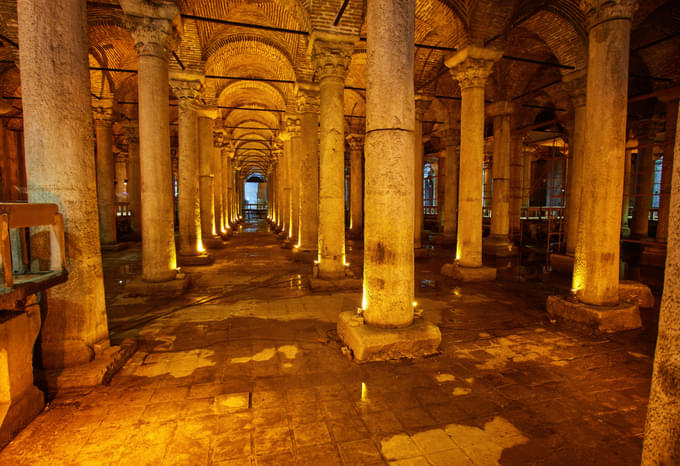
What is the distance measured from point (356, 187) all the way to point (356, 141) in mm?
2491

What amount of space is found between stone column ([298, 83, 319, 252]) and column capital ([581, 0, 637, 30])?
639 centimetres

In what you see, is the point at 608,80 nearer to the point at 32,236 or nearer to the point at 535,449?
the point at 535,449

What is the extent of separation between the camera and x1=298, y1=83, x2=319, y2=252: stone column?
9.80 m

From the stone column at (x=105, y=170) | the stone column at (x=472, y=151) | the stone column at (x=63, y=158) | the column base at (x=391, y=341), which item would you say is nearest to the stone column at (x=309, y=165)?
the stone column at (x=472, y=151)

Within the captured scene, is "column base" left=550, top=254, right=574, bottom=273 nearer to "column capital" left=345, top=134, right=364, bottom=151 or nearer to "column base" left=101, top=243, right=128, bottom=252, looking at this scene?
"column capital" left=345, top=134, right=364, bottom=151

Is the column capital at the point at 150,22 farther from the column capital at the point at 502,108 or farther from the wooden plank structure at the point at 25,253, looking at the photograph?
the column capital at the point at 502,108

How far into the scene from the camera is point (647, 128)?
1393 centimetres

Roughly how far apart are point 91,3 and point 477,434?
1094 cm

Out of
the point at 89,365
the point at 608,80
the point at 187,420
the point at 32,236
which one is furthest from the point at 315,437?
the point at 608,80

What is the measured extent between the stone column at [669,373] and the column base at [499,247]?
1145 centimetres

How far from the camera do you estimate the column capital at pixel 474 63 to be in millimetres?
7965

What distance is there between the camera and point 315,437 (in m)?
2.76

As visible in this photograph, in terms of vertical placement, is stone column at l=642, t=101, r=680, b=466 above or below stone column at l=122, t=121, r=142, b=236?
below

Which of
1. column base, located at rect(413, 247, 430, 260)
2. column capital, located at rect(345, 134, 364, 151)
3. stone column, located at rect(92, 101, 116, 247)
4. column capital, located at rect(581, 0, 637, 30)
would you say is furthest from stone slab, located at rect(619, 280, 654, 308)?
stone column, located at rect(92, 101, 116, 247)
